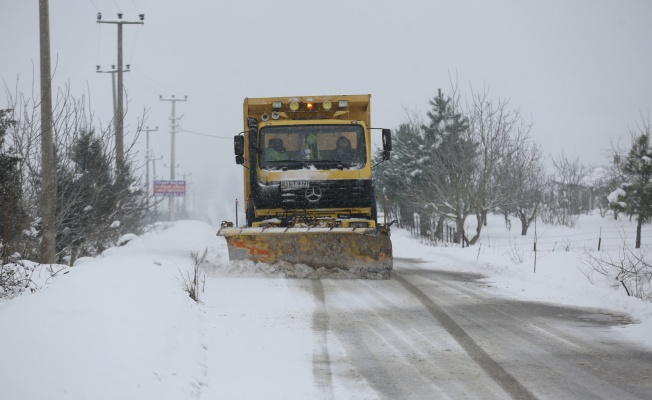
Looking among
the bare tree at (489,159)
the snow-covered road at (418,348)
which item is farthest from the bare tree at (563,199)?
the snow-covered road at (418,348)

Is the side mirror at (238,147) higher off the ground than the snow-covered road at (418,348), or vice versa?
the side mirror at (238,147)

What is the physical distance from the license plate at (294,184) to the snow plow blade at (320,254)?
102cm

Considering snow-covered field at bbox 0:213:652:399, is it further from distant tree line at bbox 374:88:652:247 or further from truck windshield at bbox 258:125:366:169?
distant tree line at bbox 374:88:652:247

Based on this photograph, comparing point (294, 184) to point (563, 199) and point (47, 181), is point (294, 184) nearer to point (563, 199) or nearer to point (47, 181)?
point (47, 181)

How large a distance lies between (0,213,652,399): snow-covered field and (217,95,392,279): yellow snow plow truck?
53.0 inches

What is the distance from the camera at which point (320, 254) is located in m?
12.4

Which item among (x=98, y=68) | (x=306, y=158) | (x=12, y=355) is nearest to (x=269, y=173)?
(x=306, y=158)

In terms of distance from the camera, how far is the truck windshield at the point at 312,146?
42.5 ft

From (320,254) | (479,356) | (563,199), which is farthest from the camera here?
(563,199)

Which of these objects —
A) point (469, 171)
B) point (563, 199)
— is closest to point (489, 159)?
point (469, 171)

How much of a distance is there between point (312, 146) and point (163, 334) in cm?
760

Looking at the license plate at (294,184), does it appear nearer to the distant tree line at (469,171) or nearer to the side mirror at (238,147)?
the side mirror at (238,147)

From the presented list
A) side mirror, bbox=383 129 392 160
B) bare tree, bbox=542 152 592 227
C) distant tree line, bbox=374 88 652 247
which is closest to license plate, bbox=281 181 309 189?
side mirror, bbox=383 129 392 160

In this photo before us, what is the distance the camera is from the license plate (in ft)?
41.7
